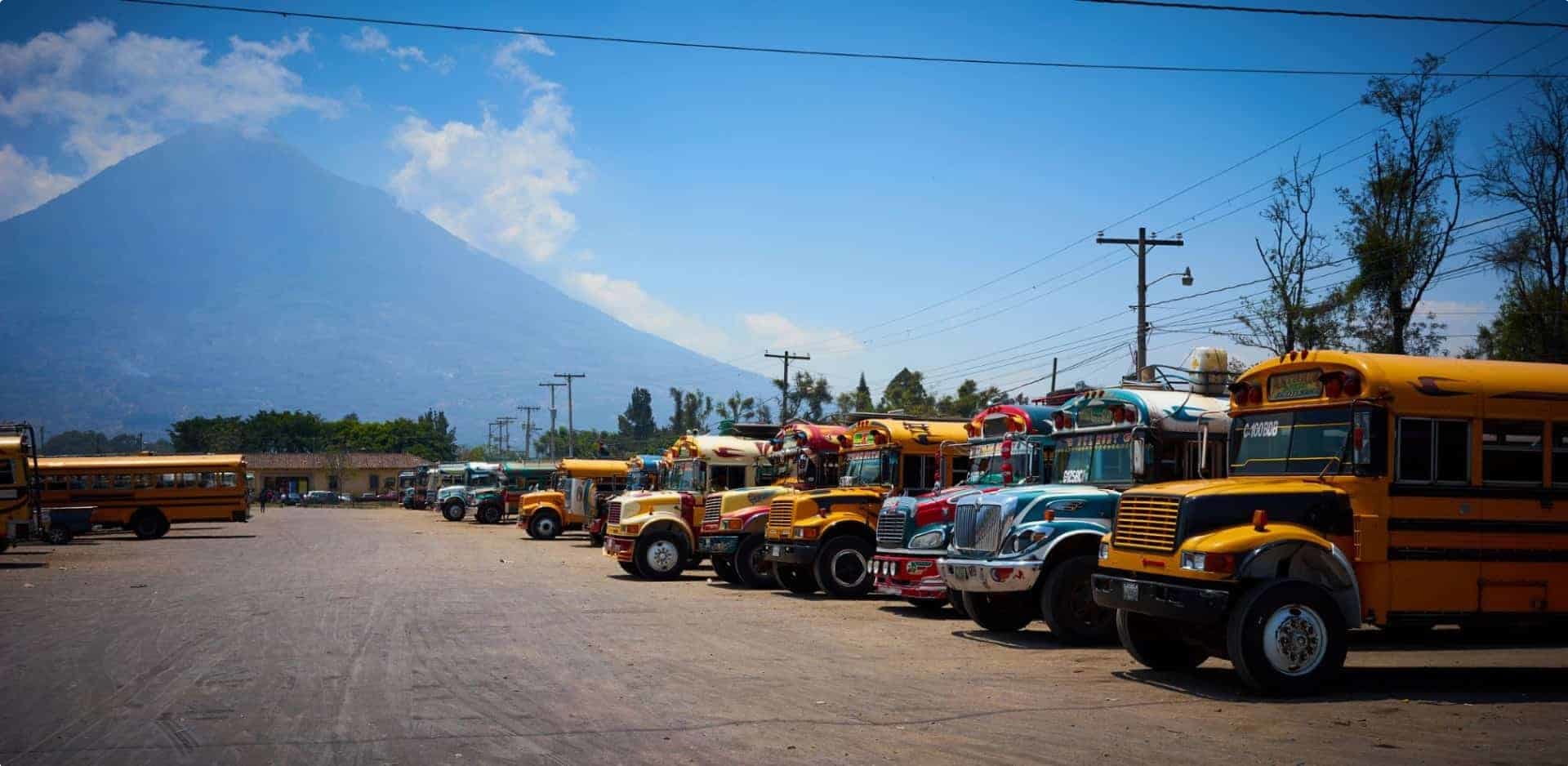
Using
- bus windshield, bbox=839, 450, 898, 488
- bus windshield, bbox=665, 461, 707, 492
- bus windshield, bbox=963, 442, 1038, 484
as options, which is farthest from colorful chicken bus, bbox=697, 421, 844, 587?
bus windshield, bbox=963, 442, 1038, 484

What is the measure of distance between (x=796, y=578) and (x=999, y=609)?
23.0 feet

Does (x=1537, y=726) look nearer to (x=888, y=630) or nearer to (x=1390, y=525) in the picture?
(x=1390, y=525)

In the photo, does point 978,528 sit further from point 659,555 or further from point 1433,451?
point 659,555

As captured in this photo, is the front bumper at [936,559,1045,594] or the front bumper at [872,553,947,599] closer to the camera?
the front bumper at [936,559,1045,594]

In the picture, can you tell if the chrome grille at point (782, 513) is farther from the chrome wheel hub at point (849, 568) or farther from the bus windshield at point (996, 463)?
the bus windshield at point (996, 463)

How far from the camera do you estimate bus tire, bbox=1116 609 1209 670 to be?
39.6 feet

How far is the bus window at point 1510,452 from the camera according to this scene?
38.1ft

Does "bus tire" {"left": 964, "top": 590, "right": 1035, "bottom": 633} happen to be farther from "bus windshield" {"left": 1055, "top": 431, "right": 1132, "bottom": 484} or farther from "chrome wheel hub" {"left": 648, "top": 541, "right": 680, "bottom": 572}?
"chrome wheel hub" {"left": 648, "top": 541, "right": 680, "bottom": 572}

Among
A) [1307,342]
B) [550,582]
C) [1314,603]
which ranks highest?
[1307,342]

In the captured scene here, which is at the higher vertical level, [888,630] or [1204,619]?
[1204,619]

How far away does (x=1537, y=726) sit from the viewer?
936cm

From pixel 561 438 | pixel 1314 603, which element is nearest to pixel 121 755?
pixel 1314 603

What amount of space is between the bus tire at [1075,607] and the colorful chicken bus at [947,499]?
213 centimetres

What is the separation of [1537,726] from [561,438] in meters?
176
